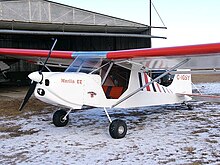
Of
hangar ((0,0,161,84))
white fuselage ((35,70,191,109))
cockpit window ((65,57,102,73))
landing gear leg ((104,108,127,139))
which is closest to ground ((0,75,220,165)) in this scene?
landing gear leg ((104,108,127,139))

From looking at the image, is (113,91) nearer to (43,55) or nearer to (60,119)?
(60,119)

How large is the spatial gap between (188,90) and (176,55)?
3.72 metres

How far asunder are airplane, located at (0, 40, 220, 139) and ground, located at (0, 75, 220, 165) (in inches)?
19.1

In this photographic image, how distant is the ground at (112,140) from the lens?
13.7 ft

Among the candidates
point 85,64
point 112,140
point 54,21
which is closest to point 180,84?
point 85,64

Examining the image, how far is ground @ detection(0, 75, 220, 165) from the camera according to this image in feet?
13.7

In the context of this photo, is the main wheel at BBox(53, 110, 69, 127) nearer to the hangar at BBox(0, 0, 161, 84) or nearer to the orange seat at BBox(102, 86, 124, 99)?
the orange seat at BBox(102, 86, 124, 99)

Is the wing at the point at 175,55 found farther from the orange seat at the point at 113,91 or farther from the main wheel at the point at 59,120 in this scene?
the main wheel at the point at 59,120

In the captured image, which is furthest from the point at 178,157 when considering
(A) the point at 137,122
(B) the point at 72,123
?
(B) the point at 72,123

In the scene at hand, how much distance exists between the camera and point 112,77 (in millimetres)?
6289

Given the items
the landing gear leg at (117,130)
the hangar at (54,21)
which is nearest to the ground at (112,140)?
the landing gear leg at (117,130)

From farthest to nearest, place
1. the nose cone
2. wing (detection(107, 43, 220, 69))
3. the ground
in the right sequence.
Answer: the nose cone < wing (detection(107, 43, 220, 69)) < the ground

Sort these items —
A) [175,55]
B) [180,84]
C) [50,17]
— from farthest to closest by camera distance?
1. [50,17]
2. [180,84]
3. [175,55]

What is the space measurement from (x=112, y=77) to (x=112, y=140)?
1.63 m
